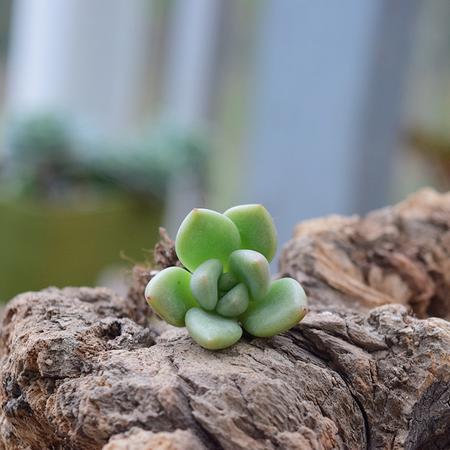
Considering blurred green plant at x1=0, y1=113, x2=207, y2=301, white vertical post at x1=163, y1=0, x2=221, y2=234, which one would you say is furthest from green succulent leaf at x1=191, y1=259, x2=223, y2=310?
white vertical post at x1=163, y1=0, x2=221, y2=234

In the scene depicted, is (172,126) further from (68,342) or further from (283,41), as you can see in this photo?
(68,342)

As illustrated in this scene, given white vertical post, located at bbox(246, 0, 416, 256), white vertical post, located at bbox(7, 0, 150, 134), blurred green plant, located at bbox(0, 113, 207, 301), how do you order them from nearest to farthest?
white vertical post, located at bbox(246, 0, 416, 256) < blurred green plant, located at bbox(0, 113, 207, 301) < white vertical post, located at bbox(7, 0, 150, 134)

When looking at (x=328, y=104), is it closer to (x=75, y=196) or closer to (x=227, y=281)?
(x=75, y=196)

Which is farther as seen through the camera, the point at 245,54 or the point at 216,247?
the point at 245,54

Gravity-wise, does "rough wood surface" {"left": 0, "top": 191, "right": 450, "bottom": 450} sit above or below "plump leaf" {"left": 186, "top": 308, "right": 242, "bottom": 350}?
below

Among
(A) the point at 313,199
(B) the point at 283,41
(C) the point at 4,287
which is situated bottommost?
(C) the point at 4,287

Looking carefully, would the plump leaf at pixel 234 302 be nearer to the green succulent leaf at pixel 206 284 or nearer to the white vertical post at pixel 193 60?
the green succulent leaf at pixel 206 284

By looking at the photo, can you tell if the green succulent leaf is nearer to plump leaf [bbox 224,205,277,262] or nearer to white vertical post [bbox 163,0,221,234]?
plump leaf [bbox 224,205,277,262]

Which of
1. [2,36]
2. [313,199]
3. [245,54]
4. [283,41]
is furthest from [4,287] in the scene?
[2,36]
